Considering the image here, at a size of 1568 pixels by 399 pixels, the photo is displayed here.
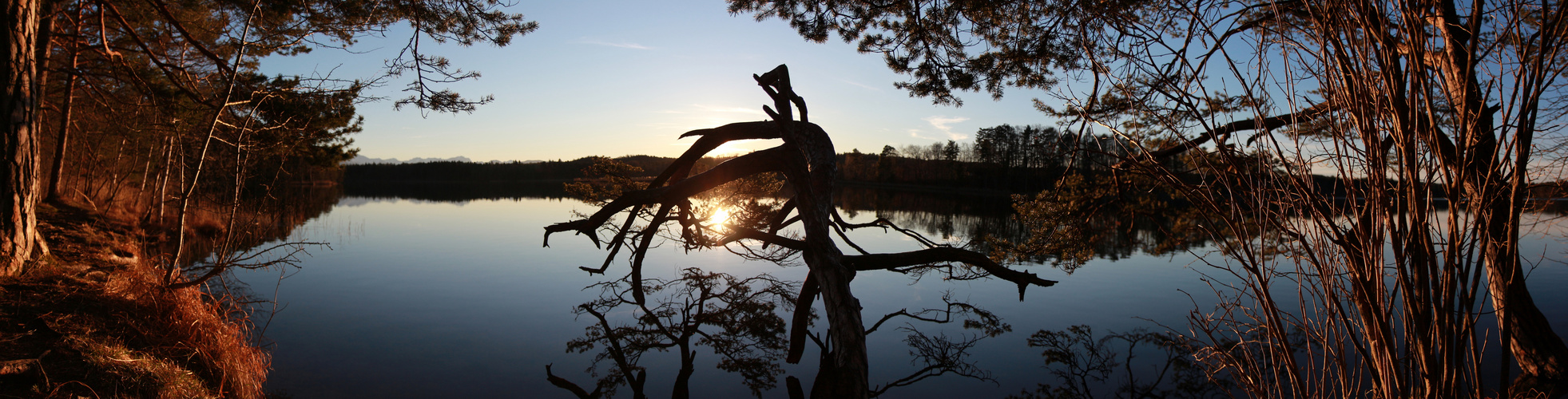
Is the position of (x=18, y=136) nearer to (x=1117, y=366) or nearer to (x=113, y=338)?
(x=113, y=338)

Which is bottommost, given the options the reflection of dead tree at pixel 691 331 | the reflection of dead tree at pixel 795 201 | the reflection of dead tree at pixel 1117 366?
the reflection of dead tree at pixel 1117 366

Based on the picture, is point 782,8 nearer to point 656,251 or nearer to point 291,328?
point 291,328

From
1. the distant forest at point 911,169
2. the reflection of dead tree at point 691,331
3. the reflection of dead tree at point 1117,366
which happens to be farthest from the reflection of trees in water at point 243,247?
the distant forest at point 911,169

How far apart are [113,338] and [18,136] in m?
2.13

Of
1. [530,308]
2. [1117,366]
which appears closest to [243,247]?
[530,308]

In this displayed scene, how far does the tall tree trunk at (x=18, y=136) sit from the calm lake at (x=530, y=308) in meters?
1.55

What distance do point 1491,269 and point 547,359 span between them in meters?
6.09

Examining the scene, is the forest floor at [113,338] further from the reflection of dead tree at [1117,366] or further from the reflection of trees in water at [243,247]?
the reflection of dead tree at [1117,366]

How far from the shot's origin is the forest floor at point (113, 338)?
300 cm

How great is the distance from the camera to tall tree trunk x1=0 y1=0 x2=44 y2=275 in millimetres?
4262

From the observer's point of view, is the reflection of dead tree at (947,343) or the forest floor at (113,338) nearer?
the forest floor at (113,338)

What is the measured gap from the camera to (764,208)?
6.69 meters

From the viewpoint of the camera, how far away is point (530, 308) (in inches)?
312

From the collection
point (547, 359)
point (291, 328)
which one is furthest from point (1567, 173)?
point (291, 328)
